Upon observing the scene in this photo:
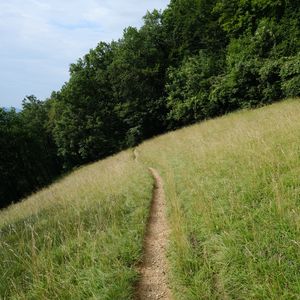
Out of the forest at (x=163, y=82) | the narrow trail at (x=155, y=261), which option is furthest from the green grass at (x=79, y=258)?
the forest at (x=163, y=82)

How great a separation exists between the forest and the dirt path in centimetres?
1544

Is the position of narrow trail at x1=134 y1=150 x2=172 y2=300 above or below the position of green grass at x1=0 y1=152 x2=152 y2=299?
below

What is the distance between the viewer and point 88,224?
5992mm

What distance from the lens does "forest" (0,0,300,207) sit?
22.3 meters

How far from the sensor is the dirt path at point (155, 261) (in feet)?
12.9

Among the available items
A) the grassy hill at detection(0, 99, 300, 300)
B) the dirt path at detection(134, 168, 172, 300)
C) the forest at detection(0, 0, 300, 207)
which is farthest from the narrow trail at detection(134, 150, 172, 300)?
the forest at detection(0, 0, 300, 207)

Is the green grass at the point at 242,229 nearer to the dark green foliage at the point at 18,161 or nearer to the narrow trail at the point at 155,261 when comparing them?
the narrow trail at the point at 155,261

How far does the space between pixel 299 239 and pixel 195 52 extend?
99.1 ft

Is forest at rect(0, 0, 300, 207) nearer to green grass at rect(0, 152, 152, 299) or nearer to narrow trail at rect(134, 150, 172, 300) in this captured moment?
narrow trail at rect(134, 150, 172, 300)

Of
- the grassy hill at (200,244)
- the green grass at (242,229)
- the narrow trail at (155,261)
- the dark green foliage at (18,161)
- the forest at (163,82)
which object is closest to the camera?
the green grass at (242,229)

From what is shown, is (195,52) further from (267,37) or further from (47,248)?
(47,248)

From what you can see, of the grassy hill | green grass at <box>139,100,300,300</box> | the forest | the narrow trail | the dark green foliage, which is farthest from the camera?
the dark green foliage

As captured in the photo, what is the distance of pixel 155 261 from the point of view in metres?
4.62

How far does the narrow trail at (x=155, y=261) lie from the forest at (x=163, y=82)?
15423 millimetres
